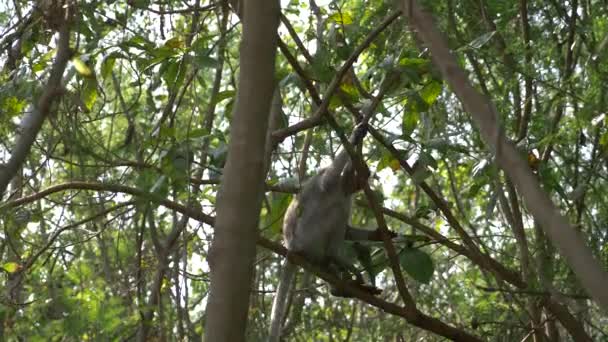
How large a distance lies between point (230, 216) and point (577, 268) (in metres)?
0.93

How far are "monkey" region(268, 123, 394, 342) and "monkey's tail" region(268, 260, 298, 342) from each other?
0.36 meters

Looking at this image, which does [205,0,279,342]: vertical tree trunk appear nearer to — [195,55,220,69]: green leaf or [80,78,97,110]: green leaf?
[195,55,220,69]: green leaf

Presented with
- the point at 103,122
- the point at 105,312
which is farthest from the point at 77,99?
the point at 103,122

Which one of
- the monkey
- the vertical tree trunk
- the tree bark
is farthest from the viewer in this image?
the monkey

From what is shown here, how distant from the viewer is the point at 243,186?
7.32ft

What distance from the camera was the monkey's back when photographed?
6.05 metres

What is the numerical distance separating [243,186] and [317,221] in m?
3.93

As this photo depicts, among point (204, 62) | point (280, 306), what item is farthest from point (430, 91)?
point (280, 306)

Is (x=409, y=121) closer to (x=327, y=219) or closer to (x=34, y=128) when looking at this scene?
(x=327, y=219)

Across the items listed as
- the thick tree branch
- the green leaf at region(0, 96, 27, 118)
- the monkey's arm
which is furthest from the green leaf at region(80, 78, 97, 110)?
the monkey's arm

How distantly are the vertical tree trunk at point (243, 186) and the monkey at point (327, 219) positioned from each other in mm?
3530

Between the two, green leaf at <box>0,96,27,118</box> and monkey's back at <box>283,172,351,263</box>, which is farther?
monkey's back at <box>283,172,351,263</box>

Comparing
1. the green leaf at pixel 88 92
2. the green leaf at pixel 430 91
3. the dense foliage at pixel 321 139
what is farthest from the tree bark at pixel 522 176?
the green leaf at pixel 88 92

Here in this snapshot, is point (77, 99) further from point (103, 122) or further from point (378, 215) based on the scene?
point (103, 122)
